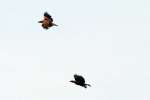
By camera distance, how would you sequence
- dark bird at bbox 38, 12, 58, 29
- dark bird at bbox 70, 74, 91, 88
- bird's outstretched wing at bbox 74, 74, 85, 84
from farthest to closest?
1. dark bird at bbox 38, 12, 58, 29
2. bird's outstretched wing at bbox 74, 74, 85, 84
3. dark bird at bbox 70, 74, 91, 88

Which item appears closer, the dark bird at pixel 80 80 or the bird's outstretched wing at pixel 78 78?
the dark bird at pixel 80 80

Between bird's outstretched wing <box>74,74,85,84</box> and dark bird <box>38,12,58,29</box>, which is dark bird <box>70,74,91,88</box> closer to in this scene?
bird's outstretched wing <box>74,74,85,84</box>

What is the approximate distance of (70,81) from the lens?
160 feet

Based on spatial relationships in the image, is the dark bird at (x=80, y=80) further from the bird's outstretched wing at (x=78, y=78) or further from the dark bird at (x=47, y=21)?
the dark bird at (x=47, y=21)

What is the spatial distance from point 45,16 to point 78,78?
8902 mm

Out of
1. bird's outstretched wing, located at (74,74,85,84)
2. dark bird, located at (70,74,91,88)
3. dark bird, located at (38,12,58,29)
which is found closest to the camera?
dark bird, located at (70,74,91,88)

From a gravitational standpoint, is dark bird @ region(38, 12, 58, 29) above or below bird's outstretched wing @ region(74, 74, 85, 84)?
above

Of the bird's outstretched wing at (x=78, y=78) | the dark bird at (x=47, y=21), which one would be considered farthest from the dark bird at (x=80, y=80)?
the dark bird at (x=47, y=21)

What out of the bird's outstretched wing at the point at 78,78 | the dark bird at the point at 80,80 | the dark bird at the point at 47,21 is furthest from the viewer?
the dark bird at the point at 47,21

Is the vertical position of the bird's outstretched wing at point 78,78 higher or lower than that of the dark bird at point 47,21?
lower

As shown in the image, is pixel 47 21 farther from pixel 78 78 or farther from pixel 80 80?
pixel 80 80

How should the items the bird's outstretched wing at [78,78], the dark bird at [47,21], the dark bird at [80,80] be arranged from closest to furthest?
the dark bird at [80,80]
the bird's outstretched wing at [78,78]
the dark bird at [47,21]

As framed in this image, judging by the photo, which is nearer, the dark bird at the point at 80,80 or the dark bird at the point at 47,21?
the dark bird at the point at 80,80

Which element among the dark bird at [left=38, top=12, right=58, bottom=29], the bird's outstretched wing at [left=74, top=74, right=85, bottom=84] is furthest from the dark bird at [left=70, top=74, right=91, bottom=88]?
the dark bird at [left=38, top=12, right=58, bottom=29]
